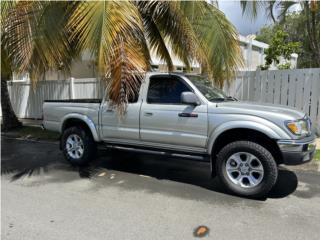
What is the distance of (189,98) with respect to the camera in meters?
5.39

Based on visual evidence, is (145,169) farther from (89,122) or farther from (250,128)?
(250,128)

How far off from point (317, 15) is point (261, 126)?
884 cm

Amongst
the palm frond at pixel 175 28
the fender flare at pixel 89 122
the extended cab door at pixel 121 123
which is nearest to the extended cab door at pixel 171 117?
the extended cab door at pixel 121 123

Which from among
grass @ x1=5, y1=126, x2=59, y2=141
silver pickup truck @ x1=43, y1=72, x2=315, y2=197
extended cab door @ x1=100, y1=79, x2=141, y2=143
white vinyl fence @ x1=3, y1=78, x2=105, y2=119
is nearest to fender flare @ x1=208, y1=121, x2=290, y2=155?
silver pickup truck @ x1=43, y1=72, x2=315, y2=197

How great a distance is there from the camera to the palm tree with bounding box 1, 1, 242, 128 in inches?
222

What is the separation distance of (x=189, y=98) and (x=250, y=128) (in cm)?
111

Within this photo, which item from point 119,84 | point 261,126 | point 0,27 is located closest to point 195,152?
point 261,126

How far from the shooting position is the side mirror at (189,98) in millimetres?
5379

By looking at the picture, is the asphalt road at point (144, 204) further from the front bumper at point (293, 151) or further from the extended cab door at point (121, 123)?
the extended cab door at point (121, 123)

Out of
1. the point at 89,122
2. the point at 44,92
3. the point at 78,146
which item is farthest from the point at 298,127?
the point at 44,92

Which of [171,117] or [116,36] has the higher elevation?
[116,36]

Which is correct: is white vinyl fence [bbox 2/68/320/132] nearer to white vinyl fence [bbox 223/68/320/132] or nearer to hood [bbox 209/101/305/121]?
white vinyl fence [bbox 223/68/320/132]

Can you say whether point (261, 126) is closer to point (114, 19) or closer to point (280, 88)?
point (114, 19)

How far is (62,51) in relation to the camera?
6.62 metres
